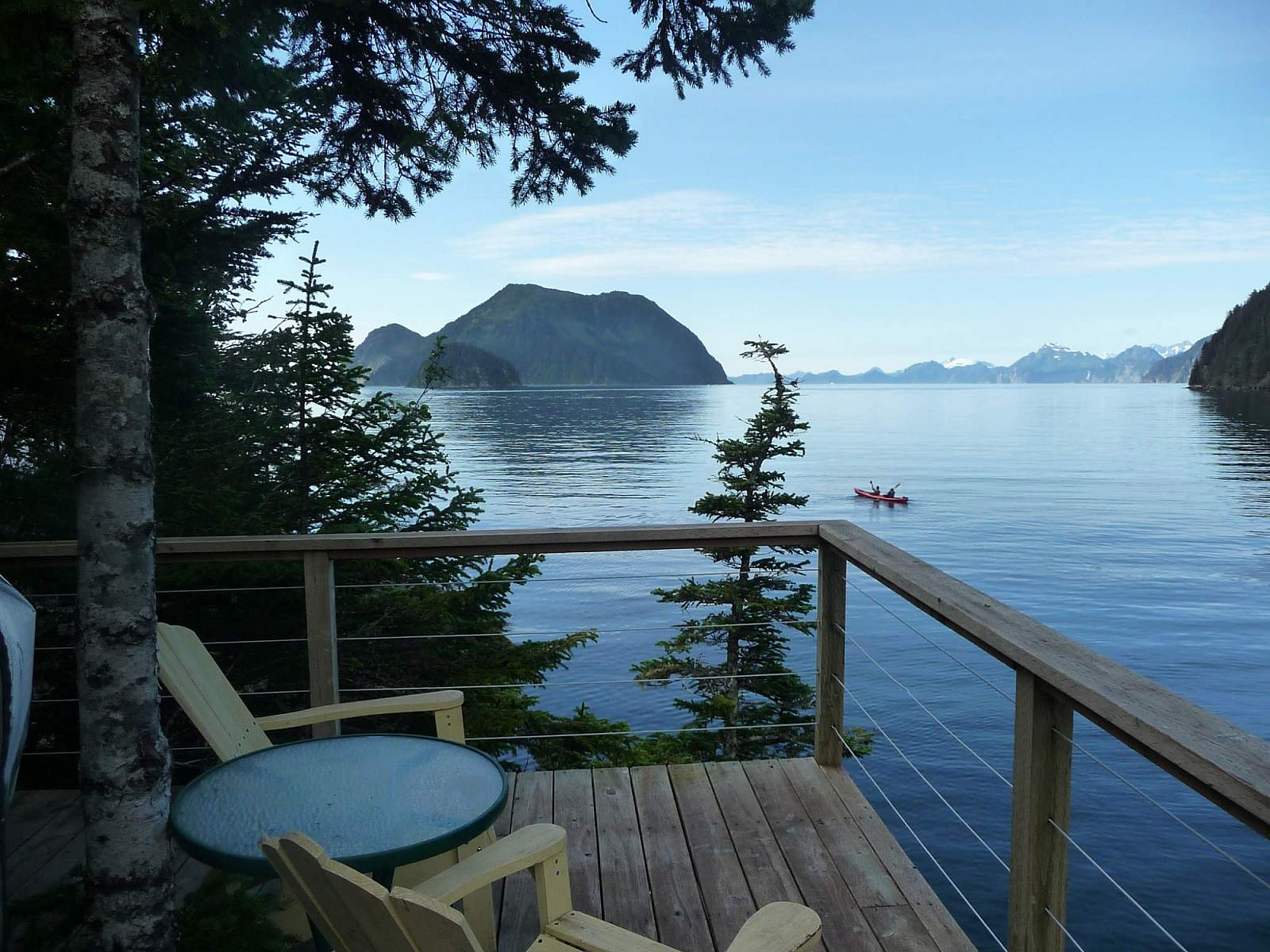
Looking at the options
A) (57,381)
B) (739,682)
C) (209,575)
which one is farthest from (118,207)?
(739,682)

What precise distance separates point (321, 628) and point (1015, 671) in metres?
2.25

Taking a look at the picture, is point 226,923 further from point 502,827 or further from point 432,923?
point 502,827

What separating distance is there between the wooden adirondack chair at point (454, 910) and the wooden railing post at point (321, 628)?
163cm

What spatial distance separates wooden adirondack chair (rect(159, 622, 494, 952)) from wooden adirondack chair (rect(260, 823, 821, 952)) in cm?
76

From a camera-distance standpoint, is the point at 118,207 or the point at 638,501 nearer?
the point at 118,207

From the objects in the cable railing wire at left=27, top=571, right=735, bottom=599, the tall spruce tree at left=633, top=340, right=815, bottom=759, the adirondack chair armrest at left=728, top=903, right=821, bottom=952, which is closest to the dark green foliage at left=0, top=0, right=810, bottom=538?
the cable railing wire at left=27, top=571, right=735, bottom=599

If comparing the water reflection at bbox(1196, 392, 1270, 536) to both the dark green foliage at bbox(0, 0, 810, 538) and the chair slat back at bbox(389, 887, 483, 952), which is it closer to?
the dark green foliage at bbox(0, 0, 810, 538)

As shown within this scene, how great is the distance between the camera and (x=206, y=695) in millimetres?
2299

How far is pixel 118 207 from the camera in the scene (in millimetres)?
1619

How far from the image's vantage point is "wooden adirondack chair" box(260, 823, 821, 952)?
45.0 inches

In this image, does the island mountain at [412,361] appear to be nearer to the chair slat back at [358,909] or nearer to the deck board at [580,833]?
the deck board at [580,833]

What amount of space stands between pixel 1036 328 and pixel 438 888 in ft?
293

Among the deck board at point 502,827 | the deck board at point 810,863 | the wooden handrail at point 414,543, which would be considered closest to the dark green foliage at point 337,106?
the wooden handrail at point 414,543

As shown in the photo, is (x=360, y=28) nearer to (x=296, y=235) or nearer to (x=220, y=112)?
(x=220, y=112)
